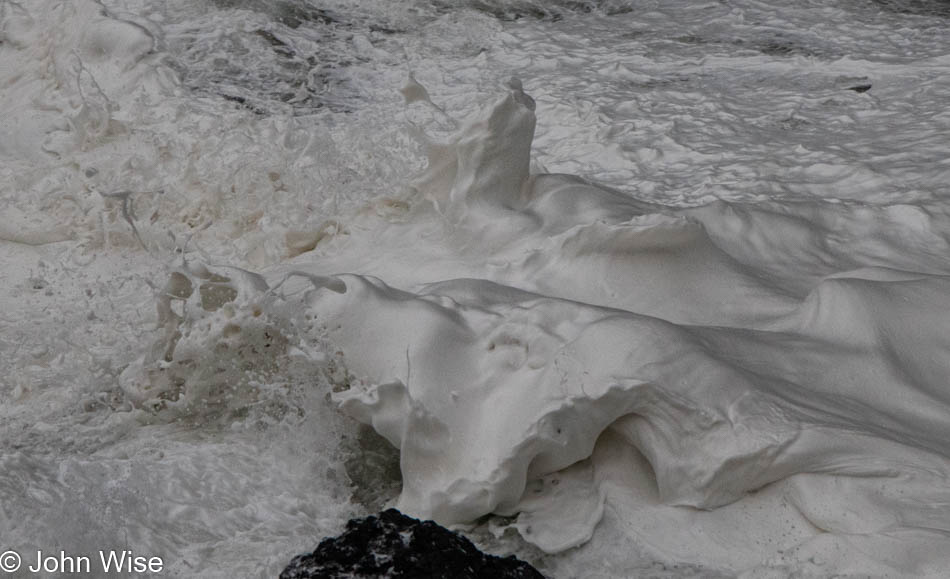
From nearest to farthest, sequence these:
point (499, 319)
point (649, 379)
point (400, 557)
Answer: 1. point (400, 557)
2. point (649, 379)
3. point (499, 319)

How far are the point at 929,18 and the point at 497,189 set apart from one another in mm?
2092

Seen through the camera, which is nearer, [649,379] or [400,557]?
[400,557]

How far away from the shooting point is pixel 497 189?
207 centimetres

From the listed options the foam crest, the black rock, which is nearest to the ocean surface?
the foam crest

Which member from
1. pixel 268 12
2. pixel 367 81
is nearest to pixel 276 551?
pixel 367 81

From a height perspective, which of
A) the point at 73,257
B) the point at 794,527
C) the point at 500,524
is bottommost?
the point at 73,257

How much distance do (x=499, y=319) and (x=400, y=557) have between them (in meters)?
0.52

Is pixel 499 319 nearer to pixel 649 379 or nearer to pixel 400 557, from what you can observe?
pixel 649 379

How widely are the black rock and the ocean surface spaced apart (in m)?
0.12

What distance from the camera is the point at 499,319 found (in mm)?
1684

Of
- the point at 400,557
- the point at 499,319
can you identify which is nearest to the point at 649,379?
the point at 499,319

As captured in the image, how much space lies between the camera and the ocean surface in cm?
142

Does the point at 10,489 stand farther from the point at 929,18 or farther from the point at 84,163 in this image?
the point at 929,18

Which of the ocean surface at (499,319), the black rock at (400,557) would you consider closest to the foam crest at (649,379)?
the ocean surface at (499,319)
